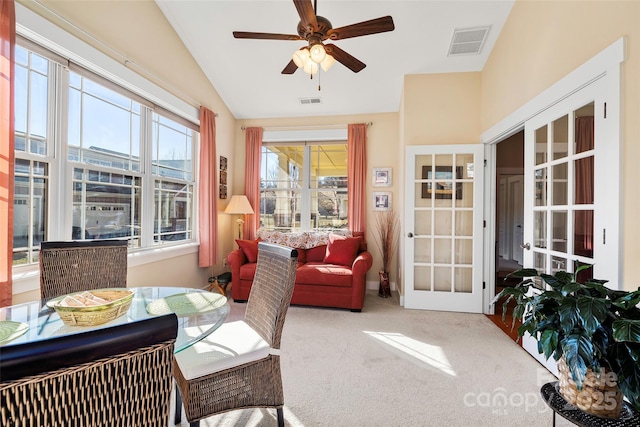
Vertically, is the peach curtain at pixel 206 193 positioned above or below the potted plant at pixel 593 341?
above

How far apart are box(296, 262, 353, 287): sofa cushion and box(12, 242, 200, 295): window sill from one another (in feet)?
4.76

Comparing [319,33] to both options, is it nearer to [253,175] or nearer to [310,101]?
[310,101]

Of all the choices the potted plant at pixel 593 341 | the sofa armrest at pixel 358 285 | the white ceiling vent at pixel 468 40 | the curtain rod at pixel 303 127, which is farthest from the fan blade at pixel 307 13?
the curtain rod at pixel 303 127

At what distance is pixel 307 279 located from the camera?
11.9ft

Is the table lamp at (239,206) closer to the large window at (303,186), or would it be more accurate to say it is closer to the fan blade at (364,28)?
the large window at (303,186)

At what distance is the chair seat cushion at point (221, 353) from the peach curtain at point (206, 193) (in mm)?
2458

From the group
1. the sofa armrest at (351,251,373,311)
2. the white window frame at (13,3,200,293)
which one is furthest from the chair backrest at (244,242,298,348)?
the sofa armrest at (351,251,373,311)

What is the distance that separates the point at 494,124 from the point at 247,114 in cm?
352

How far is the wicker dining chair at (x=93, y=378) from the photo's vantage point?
0.48 m

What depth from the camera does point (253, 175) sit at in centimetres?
483

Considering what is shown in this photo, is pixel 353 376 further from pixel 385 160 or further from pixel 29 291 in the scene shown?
pixel 385 160

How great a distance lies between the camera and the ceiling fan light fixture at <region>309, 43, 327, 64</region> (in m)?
2.12

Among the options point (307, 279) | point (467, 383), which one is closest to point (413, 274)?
point (307, 279)

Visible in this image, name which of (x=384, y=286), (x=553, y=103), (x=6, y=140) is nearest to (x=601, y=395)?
(x=553, y=103)
